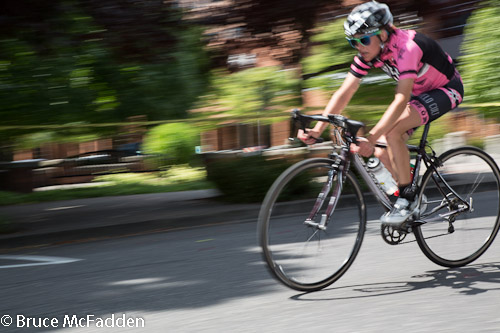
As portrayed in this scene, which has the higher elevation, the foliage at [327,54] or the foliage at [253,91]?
the foliage at [327,54]

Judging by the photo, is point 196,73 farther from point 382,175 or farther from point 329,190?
point 329,190

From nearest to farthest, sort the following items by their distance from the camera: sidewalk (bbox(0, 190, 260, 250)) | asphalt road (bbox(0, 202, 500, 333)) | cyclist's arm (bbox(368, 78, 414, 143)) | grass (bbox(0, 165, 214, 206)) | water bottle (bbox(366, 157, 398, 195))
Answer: asphalt road (bbox(0, 202, 500, 333)) < cyclist's arm (bbox(368, 78, 414, 143)) < water bottle (bbox(366, 157, 398, 195)) < sidewalk (bbox(0, 190, 260, 250)) < grass (bbox(0, 165, 214, 206))

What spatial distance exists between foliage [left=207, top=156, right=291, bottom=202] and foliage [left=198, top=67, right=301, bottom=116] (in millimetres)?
743

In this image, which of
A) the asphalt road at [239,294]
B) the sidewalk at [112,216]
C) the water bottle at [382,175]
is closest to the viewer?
the asphalt road at [239,294]

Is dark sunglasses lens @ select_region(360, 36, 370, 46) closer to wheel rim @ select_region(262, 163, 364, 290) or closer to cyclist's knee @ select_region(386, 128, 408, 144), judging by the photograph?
cyclist's knee @ select_region(386, 128, 408, 144)

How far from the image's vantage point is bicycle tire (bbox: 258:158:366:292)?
4.53 meters

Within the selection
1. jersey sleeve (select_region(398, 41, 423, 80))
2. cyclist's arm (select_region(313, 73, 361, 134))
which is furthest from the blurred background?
jersey sleeve (select_region(398, 41, 423, 80))

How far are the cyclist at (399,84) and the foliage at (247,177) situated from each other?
539cm

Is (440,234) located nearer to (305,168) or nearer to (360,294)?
(360,294)

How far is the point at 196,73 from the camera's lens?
9984 mm

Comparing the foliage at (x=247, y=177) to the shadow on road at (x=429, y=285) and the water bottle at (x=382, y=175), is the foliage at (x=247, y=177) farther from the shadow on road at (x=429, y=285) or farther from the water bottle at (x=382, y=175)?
the water bottle at (x=382, y=175)

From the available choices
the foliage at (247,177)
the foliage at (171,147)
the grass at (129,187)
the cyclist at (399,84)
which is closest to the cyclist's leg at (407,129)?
the cyclist at (399,84)

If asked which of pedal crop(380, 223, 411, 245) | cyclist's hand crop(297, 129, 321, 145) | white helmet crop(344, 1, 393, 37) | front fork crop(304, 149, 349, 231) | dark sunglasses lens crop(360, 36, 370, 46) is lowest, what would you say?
pedal crop(380, 223, 411, 245)

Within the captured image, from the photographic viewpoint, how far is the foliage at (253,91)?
1052 cm
